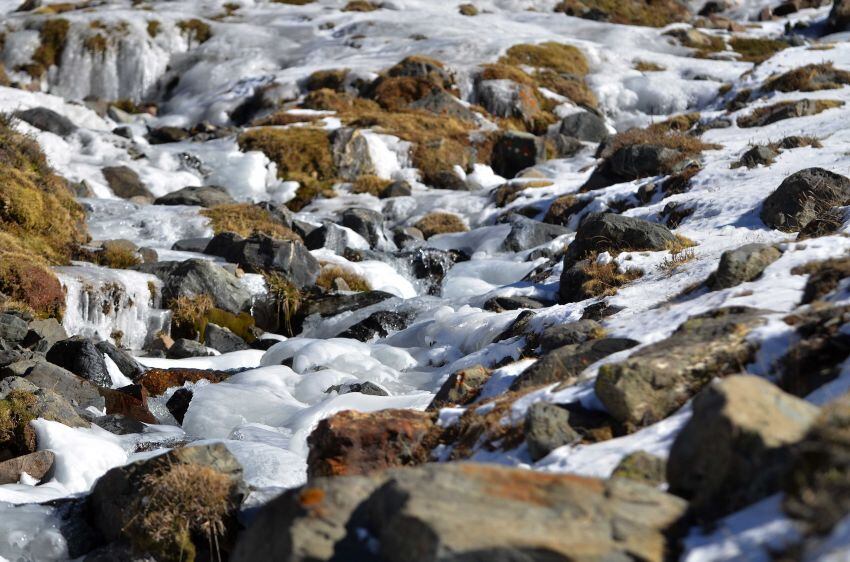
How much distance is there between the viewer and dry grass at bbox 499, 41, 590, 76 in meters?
47.3

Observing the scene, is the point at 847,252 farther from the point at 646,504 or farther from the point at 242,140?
the point at 242,140

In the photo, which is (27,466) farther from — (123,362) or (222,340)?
(222,340)

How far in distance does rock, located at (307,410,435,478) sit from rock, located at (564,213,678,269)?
836 centimetres

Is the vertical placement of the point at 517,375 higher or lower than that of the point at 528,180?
higher

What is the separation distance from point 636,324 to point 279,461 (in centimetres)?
440

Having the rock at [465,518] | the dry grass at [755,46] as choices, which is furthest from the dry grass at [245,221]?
the dry grass at [755,46]

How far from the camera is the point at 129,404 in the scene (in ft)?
41.8

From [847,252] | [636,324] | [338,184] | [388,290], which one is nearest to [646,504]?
[636,324]

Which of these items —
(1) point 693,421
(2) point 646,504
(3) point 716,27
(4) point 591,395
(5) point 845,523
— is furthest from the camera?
(3) point 716,27

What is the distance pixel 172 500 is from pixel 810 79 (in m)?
27.1

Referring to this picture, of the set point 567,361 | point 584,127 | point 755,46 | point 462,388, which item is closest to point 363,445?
point 462,388

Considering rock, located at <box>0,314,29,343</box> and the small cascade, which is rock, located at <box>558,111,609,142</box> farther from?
rock, located at <box>0,314,29,343</box>

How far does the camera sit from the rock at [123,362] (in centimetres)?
1477

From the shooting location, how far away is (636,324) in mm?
9344
